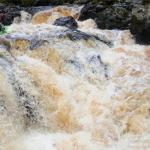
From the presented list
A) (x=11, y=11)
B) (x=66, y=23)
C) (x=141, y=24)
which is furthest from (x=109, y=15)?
(x=11, y=11)

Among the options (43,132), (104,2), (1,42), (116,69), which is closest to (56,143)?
(43,132)

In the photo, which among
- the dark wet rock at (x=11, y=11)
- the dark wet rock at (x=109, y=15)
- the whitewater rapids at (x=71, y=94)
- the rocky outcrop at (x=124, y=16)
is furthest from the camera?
the dark wet rock at (x=11, y=11)

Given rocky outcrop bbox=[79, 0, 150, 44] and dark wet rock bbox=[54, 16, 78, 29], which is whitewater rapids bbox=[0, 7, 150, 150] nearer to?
rocky outcrop bbox=[79, 0, 150, 44]

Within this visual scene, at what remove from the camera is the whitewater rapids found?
283 inches

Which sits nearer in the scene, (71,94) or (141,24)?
(71,94)

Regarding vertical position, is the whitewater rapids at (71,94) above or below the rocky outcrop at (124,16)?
below

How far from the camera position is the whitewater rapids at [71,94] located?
23.6 feet

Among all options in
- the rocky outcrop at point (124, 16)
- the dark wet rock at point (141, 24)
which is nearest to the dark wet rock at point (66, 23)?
the rocky outcrop at point (124, 16)

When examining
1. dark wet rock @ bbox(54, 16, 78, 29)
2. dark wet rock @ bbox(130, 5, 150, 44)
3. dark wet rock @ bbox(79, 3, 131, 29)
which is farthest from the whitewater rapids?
dark wet rock @ bbox(79, 3, 131, 29)

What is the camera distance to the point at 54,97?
27.5 feet

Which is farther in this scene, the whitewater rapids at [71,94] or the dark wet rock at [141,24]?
the dark wet rock at [141,24]

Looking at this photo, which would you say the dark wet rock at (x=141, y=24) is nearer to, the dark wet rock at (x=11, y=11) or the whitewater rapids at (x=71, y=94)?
the whitewater rapids at (x=71, y=94)

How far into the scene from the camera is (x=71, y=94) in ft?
28.1

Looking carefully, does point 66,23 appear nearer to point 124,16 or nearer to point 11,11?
point 124,16
